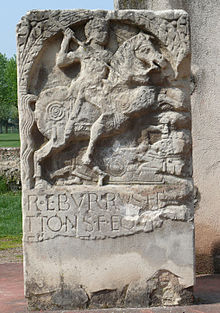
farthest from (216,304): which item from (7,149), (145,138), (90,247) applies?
(7,149)

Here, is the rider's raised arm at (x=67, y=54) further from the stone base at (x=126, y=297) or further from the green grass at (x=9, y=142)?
the green grass at (x=9, y=142)

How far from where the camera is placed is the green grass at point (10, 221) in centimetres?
856

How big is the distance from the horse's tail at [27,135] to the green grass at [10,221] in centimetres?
363

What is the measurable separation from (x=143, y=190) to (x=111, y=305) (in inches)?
39.9

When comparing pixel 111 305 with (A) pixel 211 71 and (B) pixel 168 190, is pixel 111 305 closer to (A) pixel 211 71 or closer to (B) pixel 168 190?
(B) pixel 168 190

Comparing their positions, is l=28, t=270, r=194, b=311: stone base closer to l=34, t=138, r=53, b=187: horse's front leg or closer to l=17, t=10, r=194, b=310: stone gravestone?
l=17, t=10, r=194, b=310: stone gravestone

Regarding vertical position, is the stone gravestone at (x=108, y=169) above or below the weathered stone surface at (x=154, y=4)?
below

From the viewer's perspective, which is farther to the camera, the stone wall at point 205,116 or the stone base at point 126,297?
the stone wall at point 205,116

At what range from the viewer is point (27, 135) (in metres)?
4.64

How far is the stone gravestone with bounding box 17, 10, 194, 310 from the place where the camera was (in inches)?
181

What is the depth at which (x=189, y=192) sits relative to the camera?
4.62 metres

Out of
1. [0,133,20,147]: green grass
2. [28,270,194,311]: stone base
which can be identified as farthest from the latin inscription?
[0,133,20,147]: green grass

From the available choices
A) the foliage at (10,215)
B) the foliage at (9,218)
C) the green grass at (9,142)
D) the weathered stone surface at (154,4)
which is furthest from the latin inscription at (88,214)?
the green grass at (9,142)

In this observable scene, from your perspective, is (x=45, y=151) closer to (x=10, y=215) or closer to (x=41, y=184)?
(x=41, y=184)
